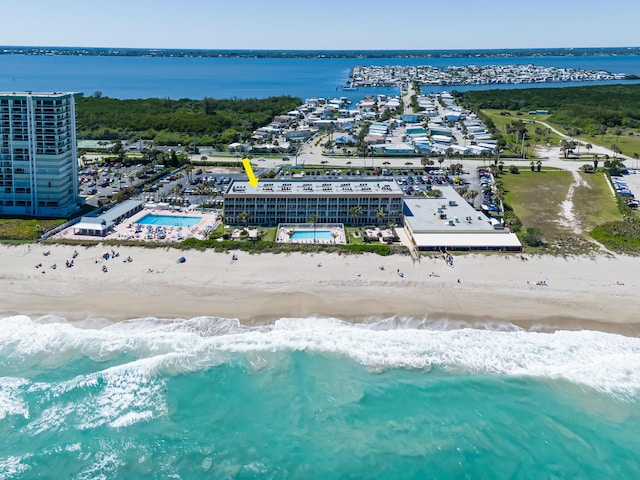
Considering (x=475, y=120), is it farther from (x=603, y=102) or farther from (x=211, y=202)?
(x=211, y=202)

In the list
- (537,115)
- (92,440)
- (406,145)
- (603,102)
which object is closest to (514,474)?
(92,440)

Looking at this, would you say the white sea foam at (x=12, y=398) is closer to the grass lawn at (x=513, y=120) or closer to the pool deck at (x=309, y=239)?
the pool deck at (x=309, y=239)

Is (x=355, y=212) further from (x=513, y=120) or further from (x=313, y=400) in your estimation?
(x=513, y=120)

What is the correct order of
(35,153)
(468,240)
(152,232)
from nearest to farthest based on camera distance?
(468,240) → (152,232) → (35,153)

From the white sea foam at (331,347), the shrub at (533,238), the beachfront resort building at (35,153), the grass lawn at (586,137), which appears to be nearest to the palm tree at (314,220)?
the white sea foam at (331,347)

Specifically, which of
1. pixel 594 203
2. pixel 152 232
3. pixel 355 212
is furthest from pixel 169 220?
pixel 594 203

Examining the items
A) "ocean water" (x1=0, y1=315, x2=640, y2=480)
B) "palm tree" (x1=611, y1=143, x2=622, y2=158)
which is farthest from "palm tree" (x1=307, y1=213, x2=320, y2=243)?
"palm tree" (x1=611, y1=143, x2=622, y2=158)
